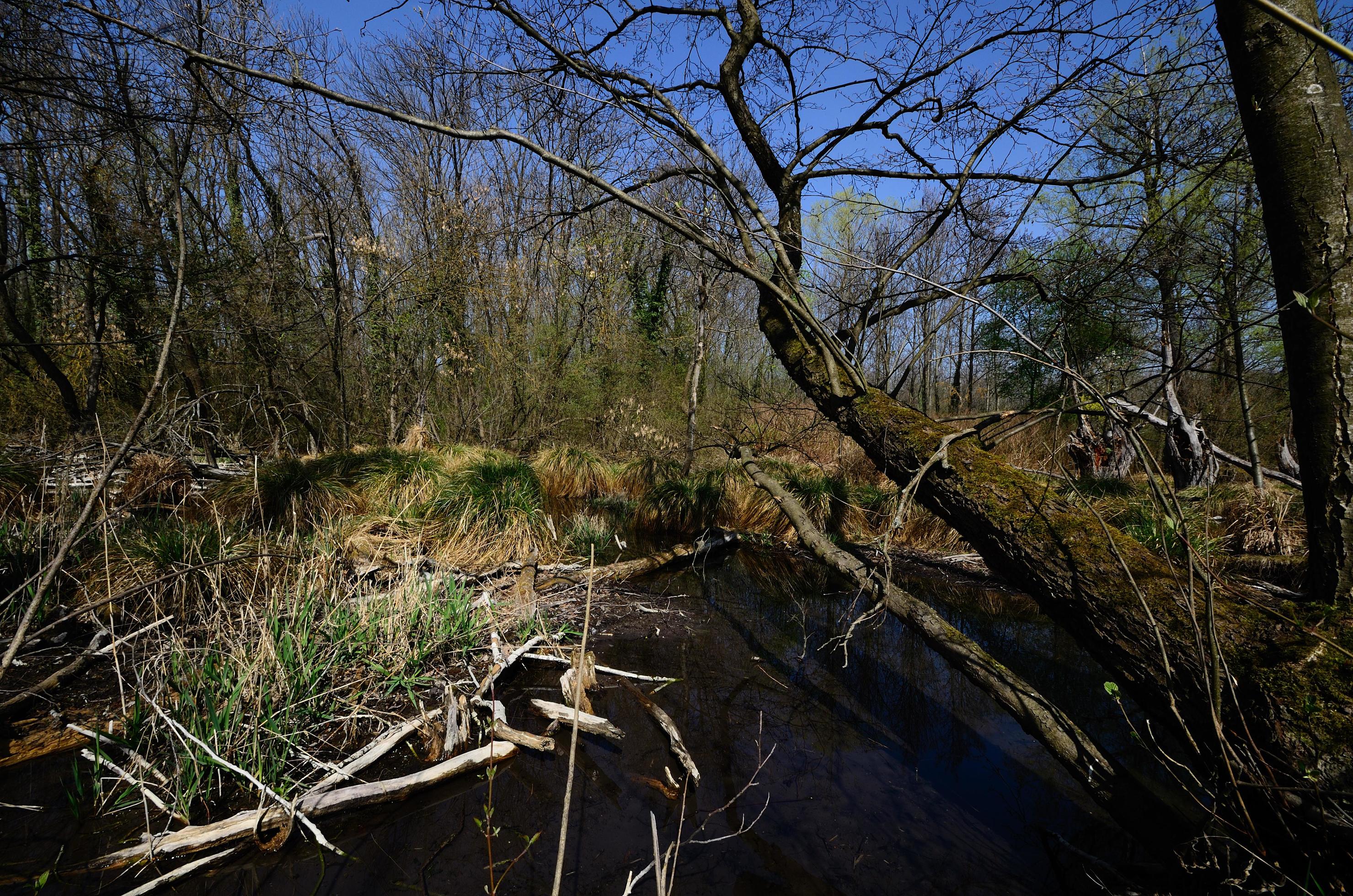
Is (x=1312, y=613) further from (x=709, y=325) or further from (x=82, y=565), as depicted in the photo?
(x=709, y=325)

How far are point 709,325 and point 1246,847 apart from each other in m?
11.3

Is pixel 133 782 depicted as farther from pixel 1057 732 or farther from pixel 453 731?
pixel 1057 732

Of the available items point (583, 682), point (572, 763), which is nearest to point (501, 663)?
point (583, 682)

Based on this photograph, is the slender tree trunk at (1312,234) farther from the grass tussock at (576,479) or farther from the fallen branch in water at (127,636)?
the grass tussock at (576,479)

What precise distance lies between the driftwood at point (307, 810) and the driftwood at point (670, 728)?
29.6 inches

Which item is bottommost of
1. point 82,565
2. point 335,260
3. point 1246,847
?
point 1246,847

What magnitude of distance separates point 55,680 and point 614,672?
2.91 m

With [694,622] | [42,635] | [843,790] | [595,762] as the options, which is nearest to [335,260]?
[42,635]

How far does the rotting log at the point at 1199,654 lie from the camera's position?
1.66 m

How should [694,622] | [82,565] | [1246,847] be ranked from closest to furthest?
[1246,847], [82,565], [694,622]

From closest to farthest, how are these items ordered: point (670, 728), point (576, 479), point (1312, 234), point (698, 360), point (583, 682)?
1. point (1312, 234)
2. point (670, 728)
3. point (583, 682)
4. point (576, 479)
5. point (698, 360)

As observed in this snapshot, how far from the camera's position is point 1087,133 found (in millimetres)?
3572

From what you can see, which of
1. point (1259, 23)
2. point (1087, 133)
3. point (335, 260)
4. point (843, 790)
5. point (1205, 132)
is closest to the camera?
point (1259, 23)

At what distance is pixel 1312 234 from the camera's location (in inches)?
79.7
